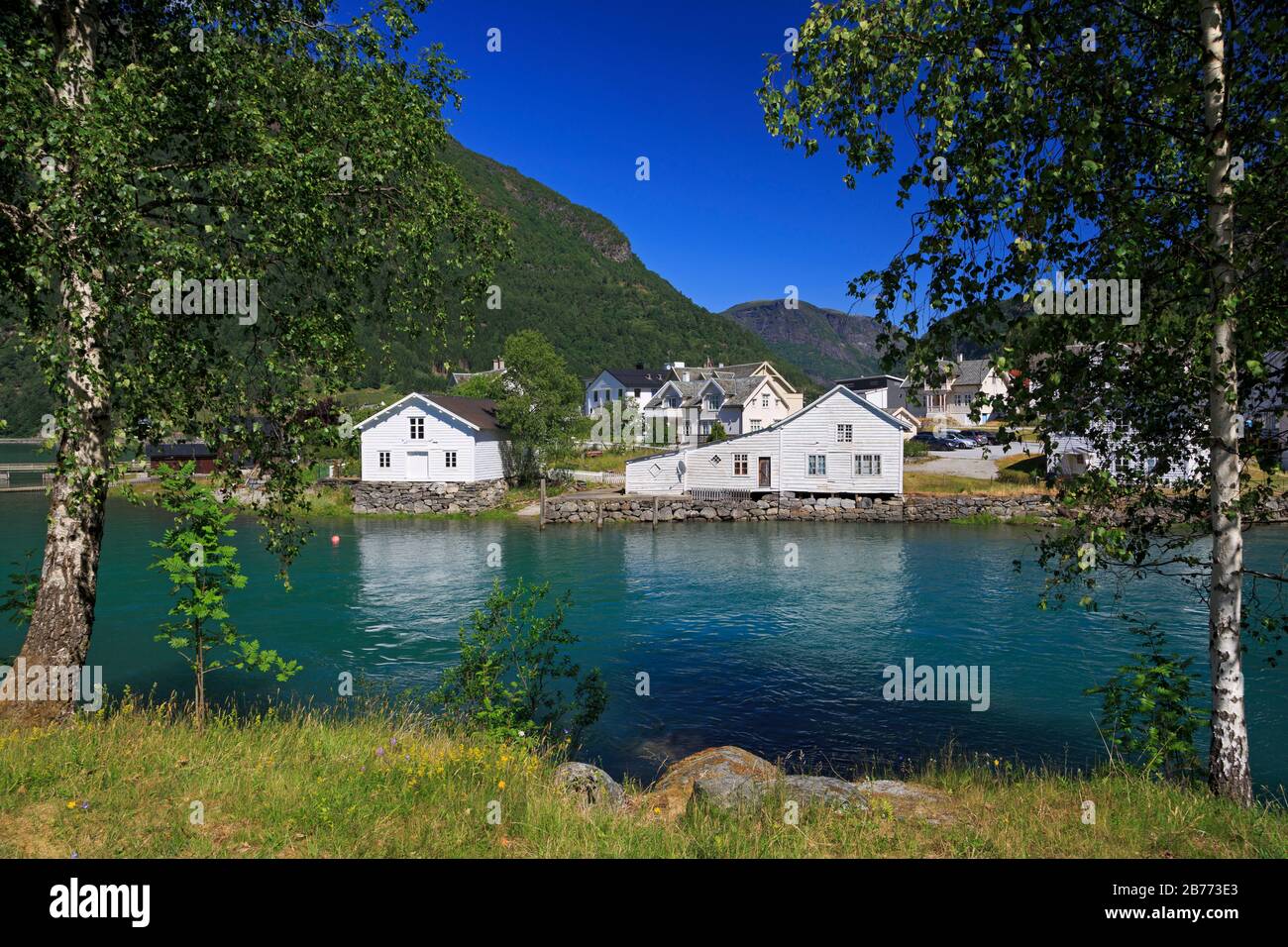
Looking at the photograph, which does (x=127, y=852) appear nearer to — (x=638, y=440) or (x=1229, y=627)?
(x=1229, y=627)

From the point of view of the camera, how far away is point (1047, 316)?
718 centimetres

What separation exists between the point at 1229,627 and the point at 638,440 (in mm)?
77539

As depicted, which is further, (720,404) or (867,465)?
(720,404)

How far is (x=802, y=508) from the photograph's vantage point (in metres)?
47.7

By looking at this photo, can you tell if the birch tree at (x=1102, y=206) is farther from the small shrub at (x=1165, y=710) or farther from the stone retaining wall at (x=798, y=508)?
the stone retaining wall at (x=798, y=508)

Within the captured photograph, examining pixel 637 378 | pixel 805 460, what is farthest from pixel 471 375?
pixel 805 460

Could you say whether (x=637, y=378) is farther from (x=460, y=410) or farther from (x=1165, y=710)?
(x=1165, y=710)

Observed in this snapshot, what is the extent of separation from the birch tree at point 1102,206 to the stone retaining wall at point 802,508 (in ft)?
128

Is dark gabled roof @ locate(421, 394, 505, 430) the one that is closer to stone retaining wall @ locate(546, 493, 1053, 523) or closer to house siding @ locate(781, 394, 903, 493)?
stone retaining wall @ locate(546, 493, 1053, 523)

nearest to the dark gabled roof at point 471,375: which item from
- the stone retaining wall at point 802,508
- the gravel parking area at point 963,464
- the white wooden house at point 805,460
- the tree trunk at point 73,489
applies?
the white wooden house at point 805,460

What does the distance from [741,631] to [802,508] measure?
2551 cm

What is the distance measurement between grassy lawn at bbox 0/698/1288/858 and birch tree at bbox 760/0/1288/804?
1616 millimetres

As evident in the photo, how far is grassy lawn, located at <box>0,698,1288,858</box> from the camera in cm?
605

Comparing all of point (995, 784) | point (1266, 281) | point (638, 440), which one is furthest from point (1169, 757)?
point (638, 440)
